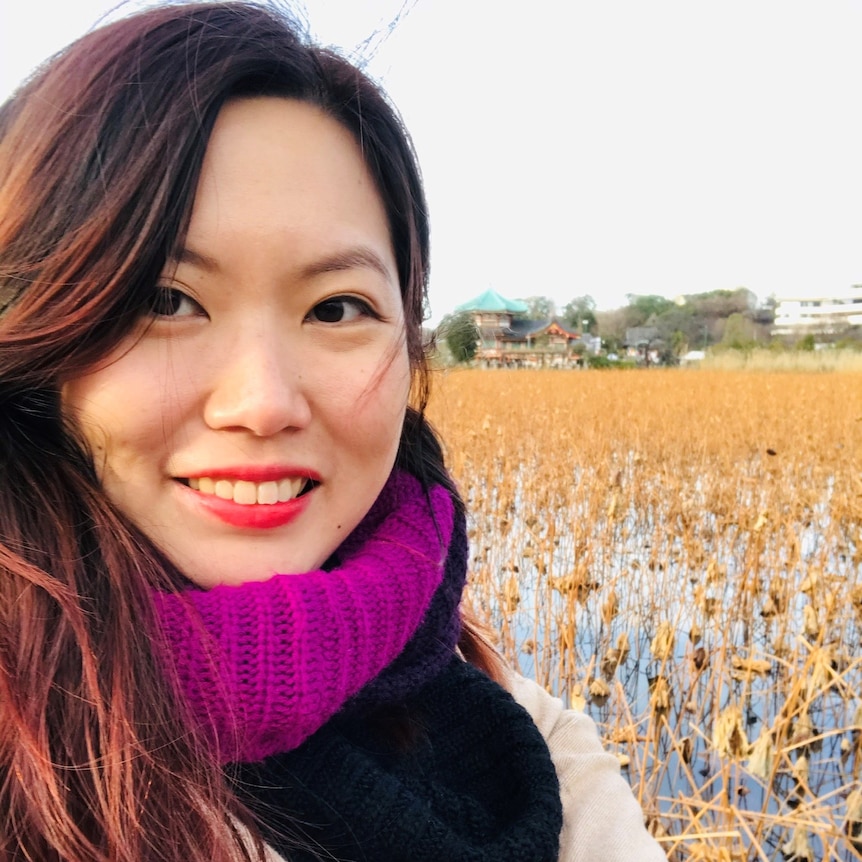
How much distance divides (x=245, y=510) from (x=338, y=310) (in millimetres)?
236

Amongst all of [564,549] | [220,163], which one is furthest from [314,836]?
[564,549]

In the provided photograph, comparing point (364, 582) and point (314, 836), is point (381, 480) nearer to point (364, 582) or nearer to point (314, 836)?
point (364, 582)

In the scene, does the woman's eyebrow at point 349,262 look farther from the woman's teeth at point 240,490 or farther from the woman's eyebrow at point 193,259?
the woman's teeth at point 240,490

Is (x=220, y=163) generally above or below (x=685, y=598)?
above

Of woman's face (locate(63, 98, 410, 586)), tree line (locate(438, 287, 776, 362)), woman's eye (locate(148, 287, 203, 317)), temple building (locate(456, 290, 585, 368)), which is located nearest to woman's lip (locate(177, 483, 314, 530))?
woman's face (locate(63, 98, 410, 586))

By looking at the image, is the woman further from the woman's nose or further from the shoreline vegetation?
the shoreline vegetation

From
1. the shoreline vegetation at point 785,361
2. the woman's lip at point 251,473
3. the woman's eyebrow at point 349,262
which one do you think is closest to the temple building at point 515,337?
the woman's eyebrow at point 349,262

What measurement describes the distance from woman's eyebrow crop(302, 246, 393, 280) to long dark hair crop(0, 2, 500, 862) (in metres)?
0.13

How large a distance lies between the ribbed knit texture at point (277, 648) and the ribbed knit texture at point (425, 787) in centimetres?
6

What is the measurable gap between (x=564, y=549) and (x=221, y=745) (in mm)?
3313

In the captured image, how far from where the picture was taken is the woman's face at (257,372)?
69 cm

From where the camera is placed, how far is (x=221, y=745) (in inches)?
27.4

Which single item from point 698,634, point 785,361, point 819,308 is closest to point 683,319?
point 819,308

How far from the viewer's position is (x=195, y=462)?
71cm
